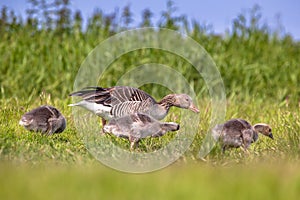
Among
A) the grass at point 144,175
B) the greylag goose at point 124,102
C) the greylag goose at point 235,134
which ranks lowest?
the grass at point 144,175

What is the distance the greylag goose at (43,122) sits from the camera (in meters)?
7.00

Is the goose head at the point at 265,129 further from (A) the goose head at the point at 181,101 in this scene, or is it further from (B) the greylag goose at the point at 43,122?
(B) the greylag goose at the point at 43,122

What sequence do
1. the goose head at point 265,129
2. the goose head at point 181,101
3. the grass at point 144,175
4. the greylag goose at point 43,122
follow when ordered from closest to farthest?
the grass at point 144,175
the greylag goose at point 43,122
the goose head at point 265,129
the goose head at point 181,101

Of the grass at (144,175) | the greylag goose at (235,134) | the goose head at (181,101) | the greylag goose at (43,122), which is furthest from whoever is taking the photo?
the goose head at (181,101)

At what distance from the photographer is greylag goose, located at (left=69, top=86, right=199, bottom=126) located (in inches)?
279

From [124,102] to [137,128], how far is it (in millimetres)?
594

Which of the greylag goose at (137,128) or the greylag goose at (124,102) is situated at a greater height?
the greylag goose at (124,102)

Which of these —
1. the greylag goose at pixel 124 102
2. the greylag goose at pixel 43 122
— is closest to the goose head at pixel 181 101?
the greylag goose at pixel 124 102

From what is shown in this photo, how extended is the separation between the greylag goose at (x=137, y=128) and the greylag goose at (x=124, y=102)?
1.05 feet

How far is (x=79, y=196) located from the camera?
13.3 ft

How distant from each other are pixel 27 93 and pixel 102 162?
567cm

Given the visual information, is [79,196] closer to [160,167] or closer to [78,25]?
[160,167]

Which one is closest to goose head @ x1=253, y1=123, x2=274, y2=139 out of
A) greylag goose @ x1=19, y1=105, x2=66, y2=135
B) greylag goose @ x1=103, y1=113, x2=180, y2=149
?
greylag goose @ x1=103, y1=113, x2=180, y2=149

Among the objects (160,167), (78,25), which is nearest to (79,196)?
(160,167)
